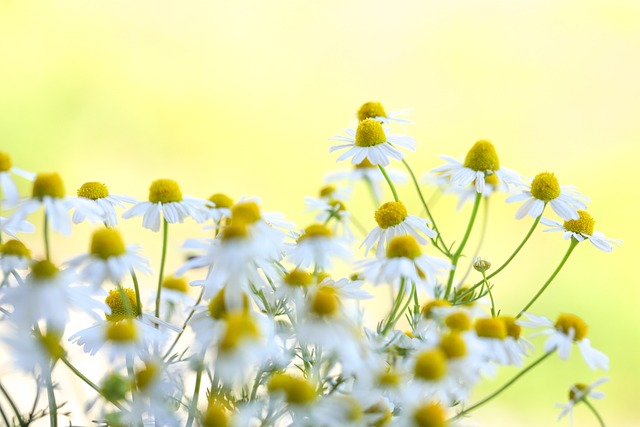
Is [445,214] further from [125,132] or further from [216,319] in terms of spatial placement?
[216,319]

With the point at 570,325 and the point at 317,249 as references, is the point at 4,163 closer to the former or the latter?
the point at 317,249

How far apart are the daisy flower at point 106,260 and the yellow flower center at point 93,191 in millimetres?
144

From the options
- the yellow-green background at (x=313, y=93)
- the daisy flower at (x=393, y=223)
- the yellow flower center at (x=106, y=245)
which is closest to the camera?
the yellow flower center at (x=106, y=245)

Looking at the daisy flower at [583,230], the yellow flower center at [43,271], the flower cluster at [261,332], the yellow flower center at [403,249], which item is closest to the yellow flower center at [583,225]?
the daisy flower at [583,230]

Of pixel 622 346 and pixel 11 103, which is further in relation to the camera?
pixel 11 103

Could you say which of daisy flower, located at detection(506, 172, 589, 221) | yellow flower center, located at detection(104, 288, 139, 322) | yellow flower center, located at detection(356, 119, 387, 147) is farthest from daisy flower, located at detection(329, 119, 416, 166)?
yellow flower center, located at detection(104, 288, 139, 322)

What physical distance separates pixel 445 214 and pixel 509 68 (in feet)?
2.12

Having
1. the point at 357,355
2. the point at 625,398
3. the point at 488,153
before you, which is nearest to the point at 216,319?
the point at 357,355

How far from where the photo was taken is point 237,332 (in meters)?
0.37

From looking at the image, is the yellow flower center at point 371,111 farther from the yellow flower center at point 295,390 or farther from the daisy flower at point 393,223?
the yellow flower center at point 295,390

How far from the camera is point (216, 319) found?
1.51 feet

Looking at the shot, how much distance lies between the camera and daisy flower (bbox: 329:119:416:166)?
2.16 ft

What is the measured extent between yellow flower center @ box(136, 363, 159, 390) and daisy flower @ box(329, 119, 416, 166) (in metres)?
0.29

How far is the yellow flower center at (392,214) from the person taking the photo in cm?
60
